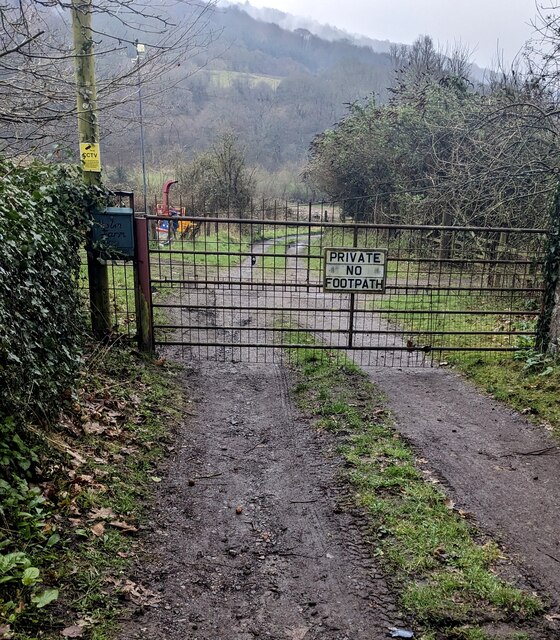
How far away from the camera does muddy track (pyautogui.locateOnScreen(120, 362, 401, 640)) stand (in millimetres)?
2910

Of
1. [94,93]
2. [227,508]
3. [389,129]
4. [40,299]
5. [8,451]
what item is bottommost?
[227,508]

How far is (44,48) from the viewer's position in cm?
626

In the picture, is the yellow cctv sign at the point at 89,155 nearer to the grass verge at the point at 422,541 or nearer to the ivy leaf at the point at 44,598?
the grass verge at the point at 422,541

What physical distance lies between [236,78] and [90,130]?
6825 cm

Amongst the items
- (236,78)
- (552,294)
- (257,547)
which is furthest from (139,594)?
(236,78)

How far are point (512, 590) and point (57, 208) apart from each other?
5348 mm

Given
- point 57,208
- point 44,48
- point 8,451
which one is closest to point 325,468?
point 8,451

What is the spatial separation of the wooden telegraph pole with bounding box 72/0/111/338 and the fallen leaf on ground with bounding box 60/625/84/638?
481cm

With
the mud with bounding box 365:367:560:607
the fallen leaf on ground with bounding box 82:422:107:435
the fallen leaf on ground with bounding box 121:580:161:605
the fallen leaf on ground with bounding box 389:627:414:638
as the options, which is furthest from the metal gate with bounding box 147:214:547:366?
the fallen leaf on ground with bounding box 389:627:414:638

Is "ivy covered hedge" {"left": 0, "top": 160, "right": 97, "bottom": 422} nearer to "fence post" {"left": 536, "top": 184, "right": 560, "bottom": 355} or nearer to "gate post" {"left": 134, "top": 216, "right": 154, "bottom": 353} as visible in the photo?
"gate post" {"left": 134, "top": 216, "right": 154, "bottom": 353}

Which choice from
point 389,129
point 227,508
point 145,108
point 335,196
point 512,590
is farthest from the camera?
point 335,196

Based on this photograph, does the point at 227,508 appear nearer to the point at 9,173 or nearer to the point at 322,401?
the point at 322,401

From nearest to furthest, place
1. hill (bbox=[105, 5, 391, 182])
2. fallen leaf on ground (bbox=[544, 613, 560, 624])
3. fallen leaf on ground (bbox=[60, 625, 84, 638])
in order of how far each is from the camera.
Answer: fallen leaf on ground (bbox=[60, 625, 84, 638])
fallen leaf on ground (bbox=[544, 613, 560, 624])
hill (bbox=[105, 5, 391, 182])

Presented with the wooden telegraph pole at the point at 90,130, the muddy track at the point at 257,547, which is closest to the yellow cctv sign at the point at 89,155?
the wooden telegraph pole at the point at 90,130
